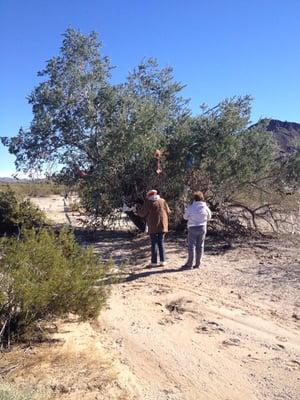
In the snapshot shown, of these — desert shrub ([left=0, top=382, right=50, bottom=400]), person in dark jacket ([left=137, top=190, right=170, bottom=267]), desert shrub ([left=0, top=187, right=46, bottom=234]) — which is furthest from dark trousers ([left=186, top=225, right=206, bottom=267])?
desert shrub ([left=0, top=187, right=46, bottom=234])

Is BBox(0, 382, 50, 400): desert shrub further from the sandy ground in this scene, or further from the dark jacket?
the dark jacket

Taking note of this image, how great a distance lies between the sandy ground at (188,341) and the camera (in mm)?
4883

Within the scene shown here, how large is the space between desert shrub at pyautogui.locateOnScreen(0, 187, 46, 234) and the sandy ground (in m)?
7.19

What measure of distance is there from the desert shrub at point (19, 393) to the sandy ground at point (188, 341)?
20cm

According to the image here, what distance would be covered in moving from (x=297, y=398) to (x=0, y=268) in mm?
3563

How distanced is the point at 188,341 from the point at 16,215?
11205 mm

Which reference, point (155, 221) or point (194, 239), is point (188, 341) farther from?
point (155, 221)

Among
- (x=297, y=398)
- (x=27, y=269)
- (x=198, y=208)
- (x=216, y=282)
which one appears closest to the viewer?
(x=297, y=398)

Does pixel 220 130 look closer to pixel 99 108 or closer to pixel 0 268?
pixel 99 108

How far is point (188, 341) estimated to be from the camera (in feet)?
19.9

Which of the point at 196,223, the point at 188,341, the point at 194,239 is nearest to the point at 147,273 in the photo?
the point at 194,239

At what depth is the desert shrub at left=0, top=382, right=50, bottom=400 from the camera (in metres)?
4.02

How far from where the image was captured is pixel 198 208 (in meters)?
10.2

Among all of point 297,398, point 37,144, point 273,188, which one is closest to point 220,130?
point 273,188
